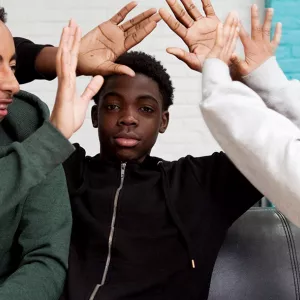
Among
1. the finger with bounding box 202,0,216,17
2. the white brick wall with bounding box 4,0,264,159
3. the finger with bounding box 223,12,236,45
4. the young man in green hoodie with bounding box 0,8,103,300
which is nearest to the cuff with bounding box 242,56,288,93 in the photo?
the finger with bounding box 223,12,236,45

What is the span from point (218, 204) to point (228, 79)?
36 centimetres

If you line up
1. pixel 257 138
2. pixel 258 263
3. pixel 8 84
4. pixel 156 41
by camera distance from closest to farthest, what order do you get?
pixel 257 138 < pixel 8 84 < pixel 258 263 < pixel 156 41

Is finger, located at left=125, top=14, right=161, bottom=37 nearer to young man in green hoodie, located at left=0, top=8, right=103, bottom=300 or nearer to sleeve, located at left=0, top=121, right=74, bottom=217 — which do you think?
young man in green hoodie, located at left=0, top=8, right=103, bottom=300

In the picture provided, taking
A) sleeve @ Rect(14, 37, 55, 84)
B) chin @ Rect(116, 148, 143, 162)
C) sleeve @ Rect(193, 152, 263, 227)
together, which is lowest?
sleeve @ Rect(193, 152, 263, 227)

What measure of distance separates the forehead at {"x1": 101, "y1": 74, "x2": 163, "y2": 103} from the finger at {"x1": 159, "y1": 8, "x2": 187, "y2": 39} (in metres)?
0.16

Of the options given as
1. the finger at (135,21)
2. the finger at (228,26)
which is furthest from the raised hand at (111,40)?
the finger at (228,26)

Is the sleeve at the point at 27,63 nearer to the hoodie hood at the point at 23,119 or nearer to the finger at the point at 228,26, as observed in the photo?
the hoodie hood at the point at 23,119

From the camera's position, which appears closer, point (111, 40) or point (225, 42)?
point (225, 42)

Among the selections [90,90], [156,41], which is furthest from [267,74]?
[156,41]

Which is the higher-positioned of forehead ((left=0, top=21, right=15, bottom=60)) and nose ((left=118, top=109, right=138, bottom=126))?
forehead ((left=0, top=21, right=15, bottom=60))

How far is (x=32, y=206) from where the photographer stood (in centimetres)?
107

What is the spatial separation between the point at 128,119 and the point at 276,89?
0.34m

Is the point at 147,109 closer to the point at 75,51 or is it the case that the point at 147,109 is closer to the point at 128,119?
the point at 128,119

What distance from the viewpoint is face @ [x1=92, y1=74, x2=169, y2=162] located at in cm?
131
